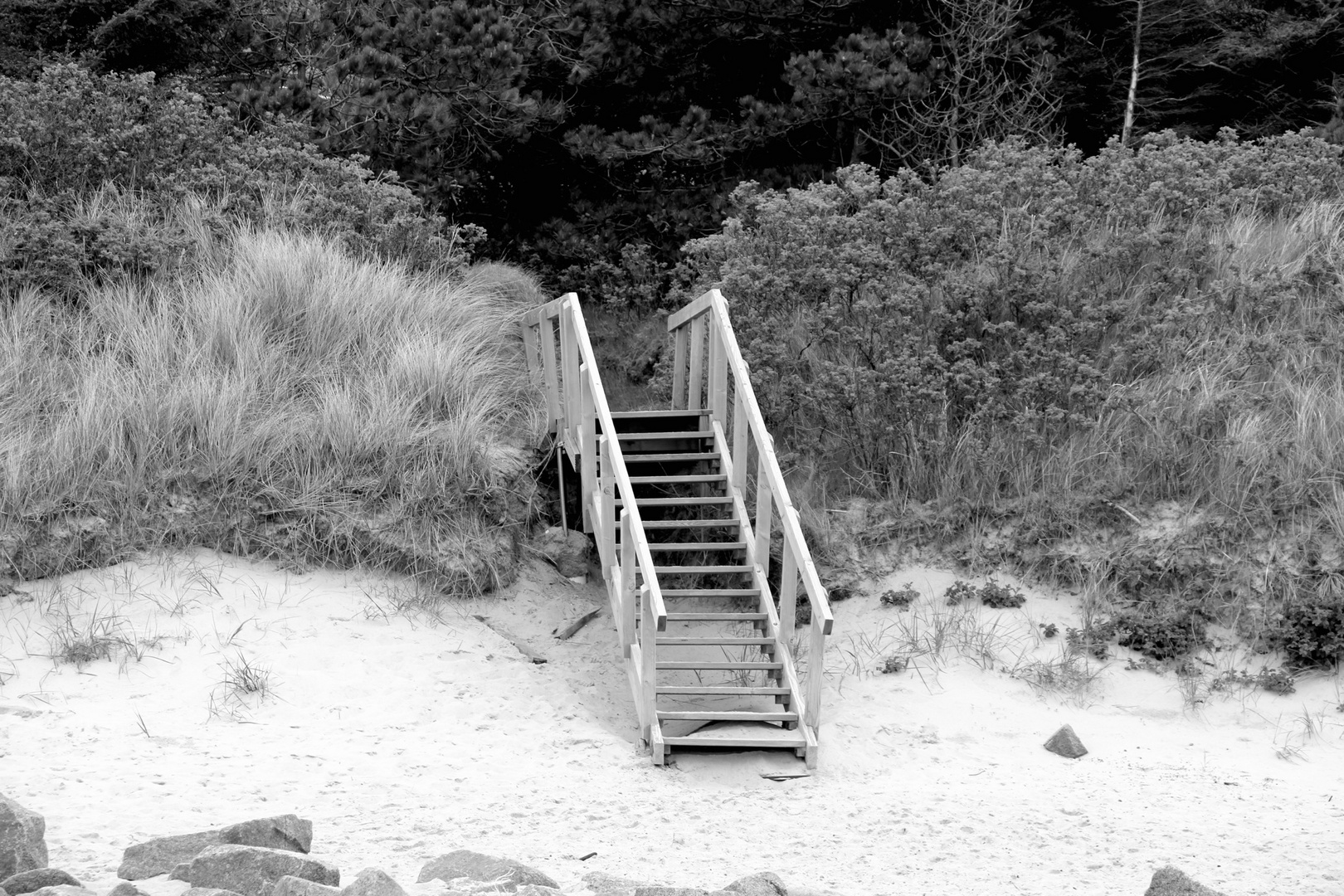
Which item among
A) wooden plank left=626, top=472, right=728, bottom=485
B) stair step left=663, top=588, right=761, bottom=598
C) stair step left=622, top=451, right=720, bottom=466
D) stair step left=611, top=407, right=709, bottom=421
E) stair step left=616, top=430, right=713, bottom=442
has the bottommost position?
stair step left=663, top=588, right=761, bottom=598

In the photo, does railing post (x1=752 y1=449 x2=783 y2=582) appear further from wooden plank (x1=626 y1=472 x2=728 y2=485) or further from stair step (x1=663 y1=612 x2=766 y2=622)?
wooden plank (x1=626 y1=472 x2=728 y2=485)

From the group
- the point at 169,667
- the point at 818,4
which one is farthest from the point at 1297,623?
the point at 818,4

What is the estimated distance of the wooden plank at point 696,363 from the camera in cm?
925

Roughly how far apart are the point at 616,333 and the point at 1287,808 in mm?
9132

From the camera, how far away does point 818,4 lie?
1335 cm

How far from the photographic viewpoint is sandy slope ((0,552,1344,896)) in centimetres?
557

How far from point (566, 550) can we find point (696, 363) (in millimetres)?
1595

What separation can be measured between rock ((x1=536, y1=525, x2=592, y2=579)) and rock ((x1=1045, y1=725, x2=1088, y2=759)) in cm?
348

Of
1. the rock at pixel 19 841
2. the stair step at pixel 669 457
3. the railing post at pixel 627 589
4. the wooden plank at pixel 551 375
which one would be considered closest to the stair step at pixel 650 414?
the stair step at pixel 669 457

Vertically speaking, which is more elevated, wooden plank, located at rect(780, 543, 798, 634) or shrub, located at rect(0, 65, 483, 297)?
shrub, located at rect(0, 65, 483, 297)

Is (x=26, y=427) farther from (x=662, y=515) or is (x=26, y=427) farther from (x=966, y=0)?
(x=966, y=0)

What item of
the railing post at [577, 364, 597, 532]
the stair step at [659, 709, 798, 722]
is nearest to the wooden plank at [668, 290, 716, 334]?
the railing post at [577, 364, 597, 532]

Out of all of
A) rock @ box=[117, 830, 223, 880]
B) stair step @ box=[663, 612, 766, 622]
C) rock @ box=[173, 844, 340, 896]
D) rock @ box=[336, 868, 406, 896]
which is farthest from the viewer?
stair step @ box=[663, 612, 766, 622]

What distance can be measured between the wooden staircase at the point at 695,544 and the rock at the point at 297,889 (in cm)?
293
